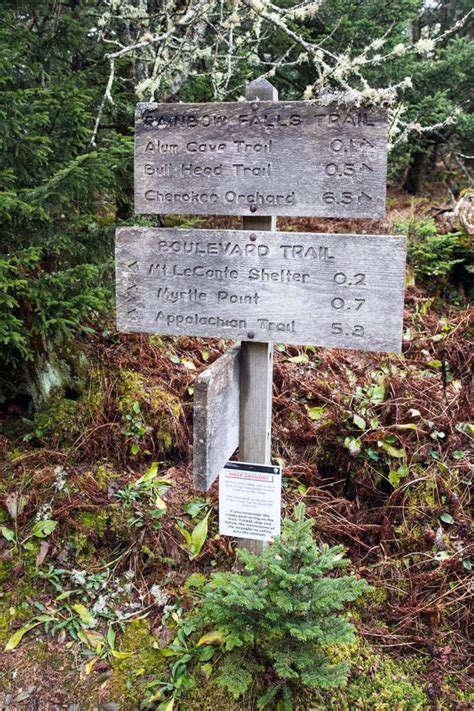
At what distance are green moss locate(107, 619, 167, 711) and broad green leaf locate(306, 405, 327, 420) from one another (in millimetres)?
1883

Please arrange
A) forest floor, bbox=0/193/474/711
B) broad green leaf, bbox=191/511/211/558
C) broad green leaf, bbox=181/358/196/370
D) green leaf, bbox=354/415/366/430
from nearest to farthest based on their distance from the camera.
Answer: forest floor, bbox=0/193/474/711, broad green leaf, bbox=191/511/211/558, green leaf, bbox=354/415/366/430, broad green leaf, bbox=181/358/196/370

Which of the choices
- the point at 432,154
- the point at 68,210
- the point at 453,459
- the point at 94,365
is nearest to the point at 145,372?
the point at 94,365

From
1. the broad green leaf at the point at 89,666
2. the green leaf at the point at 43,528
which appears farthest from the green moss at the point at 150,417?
the broad green leaf at the point at 89,666

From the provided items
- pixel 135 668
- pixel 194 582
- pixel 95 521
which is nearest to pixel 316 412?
pixel 194 582

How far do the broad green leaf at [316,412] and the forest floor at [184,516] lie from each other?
0.04 feet

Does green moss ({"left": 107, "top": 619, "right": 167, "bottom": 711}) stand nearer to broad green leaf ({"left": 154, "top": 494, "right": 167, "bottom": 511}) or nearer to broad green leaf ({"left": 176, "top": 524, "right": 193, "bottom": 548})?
broad green leaf ({"left": 176, "top": 524, "right": 193, "bottom": 548})

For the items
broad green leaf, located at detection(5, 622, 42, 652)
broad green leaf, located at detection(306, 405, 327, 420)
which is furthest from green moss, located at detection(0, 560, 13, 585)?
broad green leaf, located at detection(306, 405, 327, 420)

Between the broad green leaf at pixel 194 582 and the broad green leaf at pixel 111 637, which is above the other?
the broad green leaf at pixel 194 582

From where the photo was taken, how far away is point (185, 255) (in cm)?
228

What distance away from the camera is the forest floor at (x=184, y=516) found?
108 inches

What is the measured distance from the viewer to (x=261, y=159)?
2170mm

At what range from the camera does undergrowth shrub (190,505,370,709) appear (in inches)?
87.3

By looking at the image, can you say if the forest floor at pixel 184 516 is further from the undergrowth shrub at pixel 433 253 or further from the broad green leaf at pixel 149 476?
the undergrowth shrub at pixel 433 253

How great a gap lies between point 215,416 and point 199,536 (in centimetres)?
142
